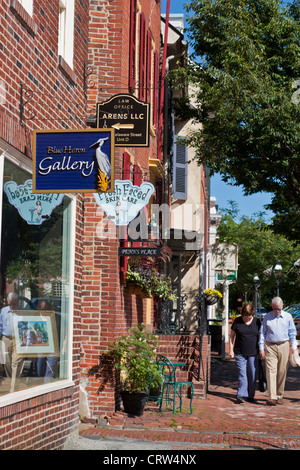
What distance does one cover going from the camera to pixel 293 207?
17453 millimetres

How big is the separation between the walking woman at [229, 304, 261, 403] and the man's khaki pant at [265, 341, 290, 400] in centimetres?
49

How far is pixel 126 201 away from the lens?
29.4ft

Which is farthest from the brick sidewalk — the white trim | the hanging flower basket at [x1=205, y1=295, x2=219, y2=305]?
the hanging flower basket at [x1=205, y1=295, x2=219, y2=305]

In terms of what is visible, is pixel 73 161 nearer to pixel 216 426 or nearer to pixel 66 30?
pixel 66 30

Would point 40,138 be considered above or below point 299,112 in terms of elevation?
below

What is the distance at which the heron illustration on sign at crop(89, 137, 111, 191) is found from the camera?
654 centimetres

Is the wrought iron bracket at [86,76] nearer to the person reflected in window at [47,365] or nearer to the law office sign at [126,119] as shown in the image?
the law office sign at [126,119]

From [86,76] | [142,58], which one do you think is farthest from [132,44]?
[86,76]

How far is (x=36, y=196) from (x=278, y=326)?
Answer: 19.5 ft

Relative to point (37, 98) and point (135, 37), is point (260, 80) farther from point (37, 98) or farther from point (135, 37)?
point (37, 98)

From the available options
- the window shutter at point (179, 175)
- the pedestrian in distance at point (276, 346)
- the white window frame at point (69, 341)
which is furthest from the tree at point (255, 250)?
the white window frame at point (69, 341)

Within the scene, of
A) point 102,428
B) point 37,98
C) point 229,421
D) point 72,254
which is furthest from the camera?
point 229,421

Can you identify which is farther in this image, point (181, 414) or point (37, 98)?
point (181, 414)

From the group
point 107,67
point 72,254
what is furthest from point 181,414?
point 107,67
